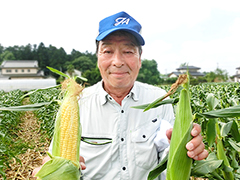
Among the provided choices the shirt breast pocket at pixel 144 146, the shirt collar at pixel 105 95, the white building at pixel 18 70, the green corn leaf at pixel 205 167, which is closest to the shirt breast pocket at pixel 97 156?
the shirt breast pocket at pixel 144 146

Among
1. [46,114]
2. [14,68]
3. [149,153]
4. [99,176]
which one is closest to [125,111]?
[149,153]

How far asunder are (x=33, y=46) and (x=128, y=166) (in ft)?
228

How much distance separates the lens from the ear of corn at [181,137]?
31.6 inches

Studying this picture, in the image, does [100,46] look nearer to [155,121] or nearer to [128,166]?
[155,121]

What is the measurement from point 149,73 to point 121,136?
52174 mm

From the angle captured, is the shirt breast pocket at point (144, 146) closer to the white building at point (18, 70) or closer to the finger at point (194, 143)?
the finger at point (194, 143)

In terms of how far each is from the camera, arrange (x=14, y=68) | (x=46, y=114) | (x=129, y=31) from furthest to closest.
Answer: (x=14, y=68) < (x=46, y=114) < (x=129, y=31)

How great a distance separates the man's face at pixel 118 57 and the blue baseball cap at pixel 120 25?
5cm

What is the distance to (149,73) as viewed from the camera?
52.9 m

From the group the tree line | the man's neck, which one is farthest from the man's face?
the tree line

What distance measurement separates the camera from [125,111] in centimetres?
159

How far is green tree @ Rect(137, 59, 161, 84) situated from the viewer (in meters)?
51.0

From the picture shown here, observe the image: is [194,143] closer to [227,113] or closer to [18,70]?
[227,113]

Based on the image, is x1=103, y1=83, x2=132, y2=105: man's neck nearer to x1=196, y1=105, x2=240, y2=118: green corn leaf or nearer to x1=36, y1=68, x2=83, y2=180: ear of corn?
x1=36, y1=68, x2=83, y2=180: ear of corn
